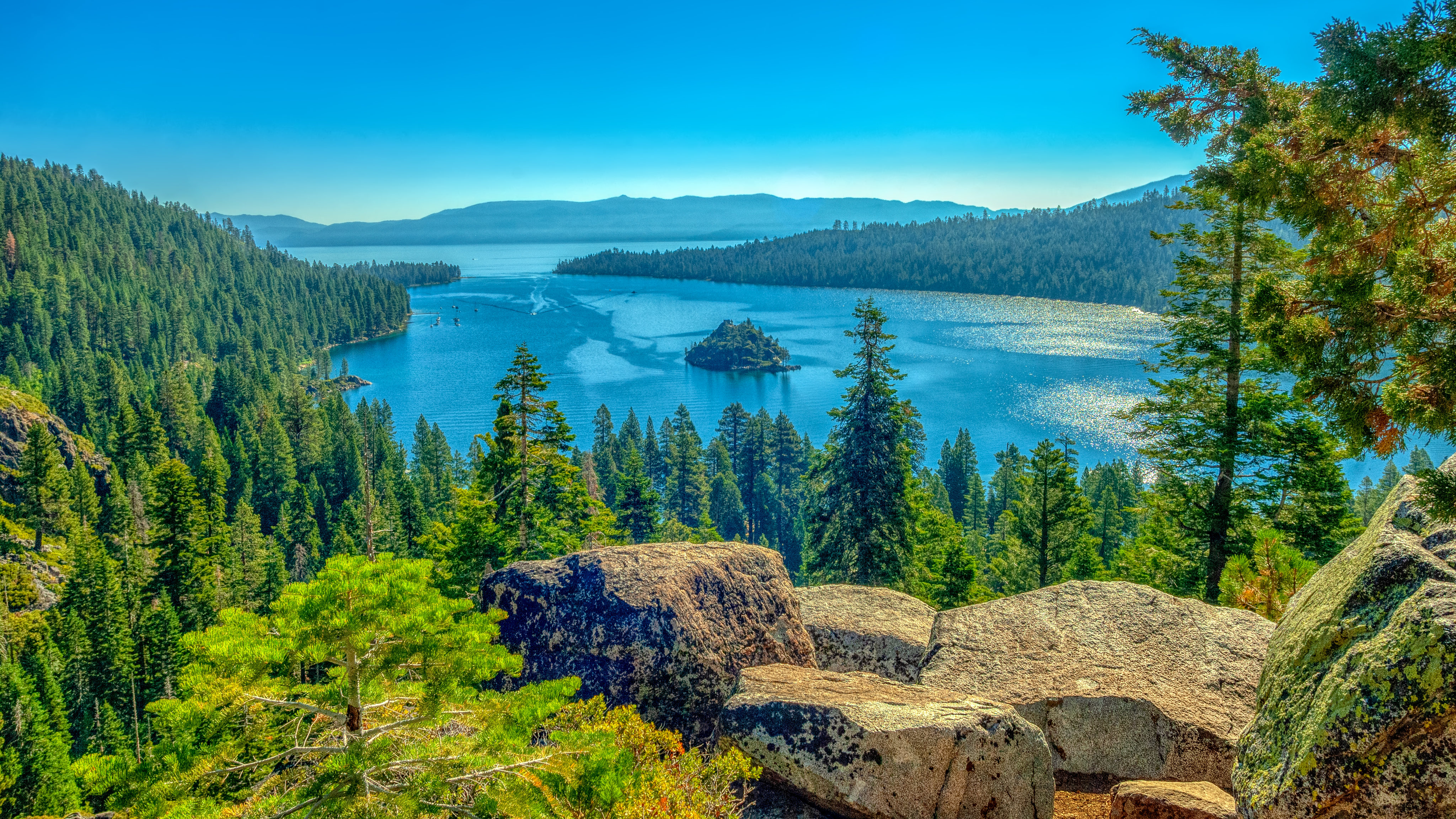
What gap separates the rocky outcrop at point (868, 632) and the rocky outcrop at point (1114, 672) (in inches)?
31.8

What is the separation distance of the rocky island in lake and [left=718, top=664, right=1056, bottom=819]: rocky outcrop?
137624mm

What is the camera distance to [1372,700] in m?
5.84

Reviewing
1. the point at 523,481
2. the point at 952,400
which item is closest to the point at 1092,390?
the point at 952,400

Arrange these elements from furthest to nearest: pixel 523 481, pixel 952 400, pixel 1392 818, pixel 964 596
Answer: pixel 952 400, pixel 964 596, pixel 523 481, pixel 1392 818

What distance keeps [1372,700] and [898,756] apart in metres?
4.22

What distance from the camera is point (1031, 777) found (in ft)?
28.1

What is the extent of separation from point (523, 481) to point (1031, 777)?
20290 mm

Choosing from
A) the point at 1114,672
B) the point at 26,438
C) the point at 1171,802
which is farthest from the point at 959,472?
the point at 26,438

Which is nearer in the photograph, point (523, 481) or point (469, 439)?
point (523, 481)

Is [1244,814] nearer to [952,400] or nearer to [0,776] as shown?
[0,776]

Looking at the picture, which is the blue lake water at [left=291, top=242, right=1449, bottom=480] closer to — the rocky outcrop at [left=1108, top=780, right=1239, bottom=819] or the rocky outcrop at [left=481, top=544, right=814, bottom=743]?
the rocky outcrop at [left=481, top=544, right=814, bottom=743]

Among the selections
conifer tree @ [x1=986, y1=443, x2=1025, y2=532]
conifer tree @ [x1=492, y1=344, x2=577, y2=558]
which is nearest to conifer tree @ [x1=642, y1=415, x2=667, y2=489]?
conifer tree @ [x1=986, y1=443, x2=1025, y2=532]

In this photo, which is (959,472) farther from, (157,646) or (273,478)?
(273,478)

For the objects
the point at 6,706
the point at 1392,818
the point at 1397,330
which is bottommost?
the point at 6,706
